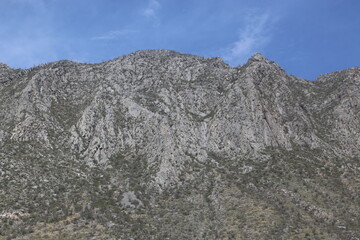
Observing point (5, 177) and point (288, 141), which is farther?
point (288, 141)

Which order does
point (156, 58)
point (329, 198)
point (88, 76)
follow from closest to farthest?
point (329, 198)
point (88, 76)
point (156, 58)

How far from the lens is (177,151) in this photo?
90250 mm

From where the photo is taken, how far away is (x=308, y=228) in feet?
211

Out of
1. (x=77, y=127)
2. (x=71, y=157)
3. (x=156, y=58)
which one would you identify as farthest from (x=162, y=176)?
(x=156, y=58)

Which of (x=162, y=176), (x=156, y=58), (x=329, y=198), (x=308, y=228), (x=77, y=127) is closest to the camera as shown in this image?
(x=308, y=228)

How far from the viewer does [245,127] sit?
331ft

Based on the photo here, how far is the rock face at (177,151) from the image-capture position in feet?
221

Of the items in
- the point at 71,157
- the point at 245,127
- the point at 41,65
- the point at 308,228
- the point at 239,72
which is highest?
the point at 41,65

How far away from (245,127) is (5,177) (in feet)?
211

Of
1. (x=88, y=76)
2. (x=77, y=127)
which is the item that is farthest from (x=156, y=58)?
(x=77, y=127)

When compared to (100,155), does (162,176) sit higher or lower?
lower

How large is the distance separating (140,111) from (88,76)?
32.7 meters

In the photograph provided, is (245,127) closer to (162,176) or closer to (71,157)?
(162,176)

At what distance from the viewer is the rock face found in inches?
2655
